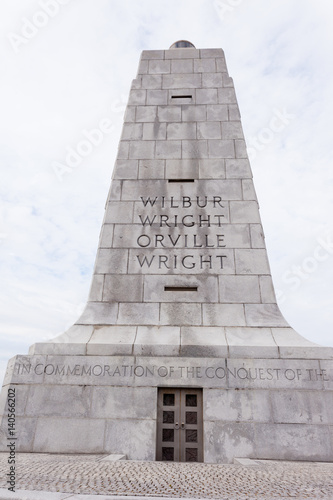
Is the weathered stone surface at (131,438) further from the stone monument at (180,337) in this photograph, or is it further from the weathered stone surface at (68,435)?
the weathered stone surface at (68,435)

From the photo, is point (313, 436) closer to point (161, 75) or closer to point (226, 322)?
point (226, 322)

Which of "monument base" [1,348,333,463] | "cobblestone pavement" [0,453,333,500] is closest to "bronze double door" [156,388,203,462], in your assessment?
"monument base" [1,348,333,463]

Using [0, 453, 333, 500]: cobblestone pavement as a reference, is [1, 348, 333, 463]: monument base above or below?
above

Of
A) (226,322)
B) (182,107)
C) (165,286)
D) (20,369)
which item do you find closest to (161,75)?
(182,107)

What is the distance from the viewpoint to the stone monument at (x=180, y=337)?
7.37 meters

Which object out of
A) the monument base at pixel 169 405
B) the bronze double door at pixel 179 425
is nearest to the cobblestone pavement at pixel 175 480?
the monument base at pixel 169 405

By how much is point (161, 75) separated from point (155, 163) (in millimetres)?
3507

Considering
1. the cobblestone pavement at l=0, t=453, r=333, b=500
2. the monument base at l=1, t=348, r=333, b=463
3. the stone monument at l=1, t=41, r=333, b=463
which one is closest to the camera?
the cobblestone pavement at l=0, t=453, r=333, b=500

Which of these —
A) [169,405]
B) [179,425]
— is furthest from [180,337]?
[179,425]

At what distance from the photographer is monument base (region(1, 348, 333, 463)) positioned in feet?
23.7

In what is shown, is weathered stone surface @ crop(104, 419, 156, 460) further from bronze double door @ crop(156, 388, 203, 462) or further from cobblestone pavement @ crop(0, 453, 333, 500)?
cobblestone pavement @ crop(0, 453, 333, 500)

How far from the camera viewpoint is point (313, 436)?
7.23m

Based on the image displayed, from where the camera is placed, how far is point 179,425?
7613 mm

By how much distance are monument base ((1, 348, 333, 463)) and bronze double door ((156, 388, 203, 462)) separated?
0.07 feet
